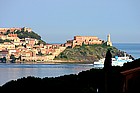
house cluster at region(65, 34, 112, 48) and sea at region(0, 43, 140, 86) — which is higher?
house cluster at region(65, 34, 112, 48)

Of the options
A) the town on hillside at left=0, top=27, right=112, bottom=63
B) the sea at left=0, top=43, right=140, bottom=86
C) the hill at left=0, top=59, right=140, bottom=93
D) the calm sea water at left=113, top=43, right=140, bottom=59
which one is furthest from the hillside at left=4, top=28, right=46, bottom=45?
the calm sea water at left=113, top=43, right=140, bottom=59

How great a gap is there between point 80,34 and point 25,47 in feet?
1.84

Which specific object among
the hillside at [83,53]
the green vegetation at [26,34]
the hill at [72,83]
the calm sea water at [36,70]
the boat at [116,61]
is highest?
the green vegetation at [26,34]

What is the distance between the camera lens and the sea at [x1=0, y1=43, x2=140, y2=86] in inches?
188

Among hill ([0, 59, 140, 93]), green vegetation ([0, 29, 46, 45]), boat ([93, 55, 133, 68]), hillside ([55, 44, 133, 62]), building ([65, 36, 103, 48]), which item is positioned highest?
green vegetation ([0, 29, 46, 45])

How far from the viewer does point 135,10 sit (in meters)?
4.81

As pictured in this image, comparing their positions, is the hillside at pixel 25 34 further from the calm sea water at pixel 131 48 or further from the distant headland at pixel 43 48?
the calm sea water at pixel 131 48

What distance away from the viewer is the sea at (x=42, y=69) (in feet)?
15.6

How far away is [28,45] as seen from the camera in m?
4.94

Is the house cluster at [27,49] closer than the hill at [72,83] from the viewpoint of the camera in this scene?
No

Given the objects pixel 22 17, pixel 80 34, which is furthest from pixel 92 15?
pixel 22 17

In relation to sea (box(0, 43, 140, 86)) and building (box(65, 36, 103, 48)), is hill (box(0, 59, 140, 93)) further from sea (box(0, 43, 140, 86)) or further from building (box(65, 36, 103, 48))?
Answer: building (box(65, 36, 103, 48))

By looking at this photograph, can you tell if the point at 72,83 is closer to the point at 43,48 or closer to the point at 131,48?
the point at 43,48

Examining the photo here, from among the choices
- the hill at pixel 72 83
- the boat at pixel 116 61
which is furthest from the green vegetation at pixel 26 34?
the boat at pixel 116 61
